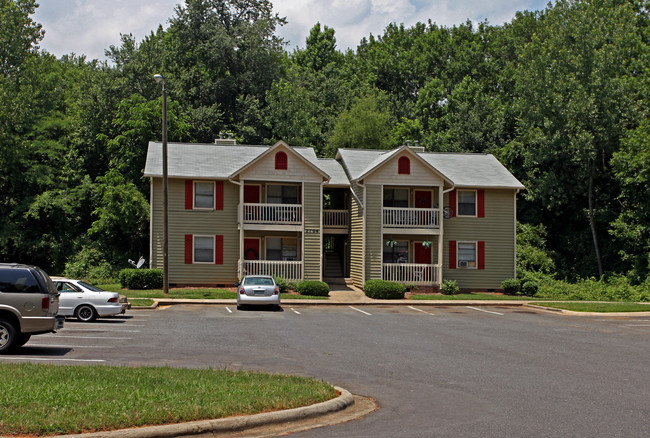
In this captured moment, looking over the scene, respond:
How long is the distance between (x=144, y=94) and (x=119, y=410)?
45.1 m

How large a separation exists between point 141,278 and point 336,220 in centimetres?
1258

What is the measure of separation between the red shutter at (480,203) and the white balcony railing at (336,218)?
753 cm

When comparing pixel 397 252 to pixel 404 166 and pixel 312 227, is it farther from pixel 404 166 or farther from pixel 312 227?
pixel 312 227

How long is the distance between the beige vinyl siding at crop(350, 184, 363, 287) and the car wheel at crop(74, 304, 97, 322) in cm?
1764

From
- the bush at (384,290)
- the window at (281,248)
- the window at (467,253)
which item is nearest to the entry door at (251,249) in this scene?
the window at (281,248)

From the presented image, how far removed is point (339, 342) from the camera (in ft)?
58.1

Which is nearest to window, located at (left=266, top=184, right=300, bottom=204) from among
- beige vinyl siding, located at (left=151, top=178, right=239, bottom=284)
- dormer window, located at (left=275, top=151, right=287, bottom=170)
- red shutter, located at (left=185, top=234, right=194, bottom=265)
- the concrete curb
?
beige vinyl siding, located at (left=151, top=178, right=239, bottom=284)

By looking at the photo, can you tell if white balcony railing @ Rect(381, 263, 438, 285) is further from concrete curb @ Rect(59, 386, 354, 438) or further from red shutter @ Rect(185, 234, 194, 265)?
concrete curb @ Rect(59, 386, 354, 438)

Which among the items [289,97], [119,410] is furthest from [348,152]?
[119,410]

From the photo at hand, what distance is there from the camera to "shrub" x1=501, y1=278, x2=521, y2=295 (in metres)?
37.3

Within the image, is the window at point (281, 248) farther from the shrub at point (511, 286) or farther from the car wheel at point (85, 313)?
the car wheel at point (85, 313)

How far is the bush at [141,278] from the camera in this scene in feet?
109

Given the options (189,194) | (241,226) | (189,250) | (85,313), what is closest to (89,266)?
(189,250)

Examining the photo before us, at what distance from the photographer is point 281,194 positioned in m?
38.2
